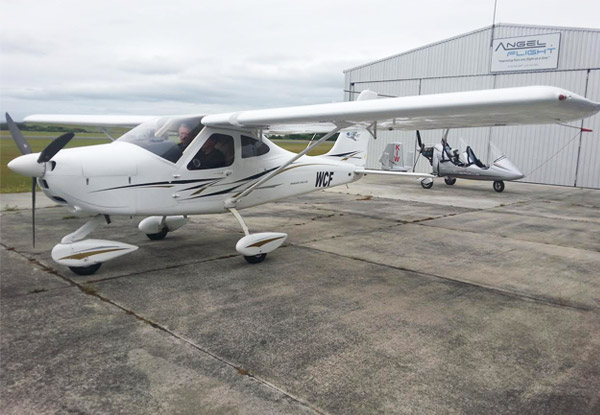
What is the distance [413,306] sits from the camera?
15.0 ft

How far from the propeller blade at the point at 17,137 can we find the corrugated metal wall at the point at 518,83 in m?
19.6

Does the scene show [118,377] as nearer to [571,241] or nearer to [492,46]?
[571,241]

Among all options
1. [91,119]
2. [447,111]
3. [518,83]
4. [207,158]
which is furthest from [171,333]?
[518,83]

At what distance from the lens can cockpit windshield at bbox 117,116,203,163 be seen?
5773mm

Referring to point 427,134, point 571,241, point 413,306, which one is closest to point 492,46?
point 427,134

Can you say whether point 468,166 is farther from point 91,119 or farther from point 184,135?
point 184,135

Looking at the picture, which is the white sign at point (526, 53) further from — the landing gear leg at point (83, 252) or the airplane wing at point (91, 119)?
the landing gear leg at point (83, 252)

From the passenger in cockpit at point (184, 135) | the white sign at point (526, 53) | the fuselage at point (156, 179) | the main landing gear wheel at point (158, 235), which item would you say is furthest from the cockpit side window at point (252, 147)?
the white sign at point (526, 53)

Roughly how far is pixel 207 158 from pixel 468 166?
12.9 metres

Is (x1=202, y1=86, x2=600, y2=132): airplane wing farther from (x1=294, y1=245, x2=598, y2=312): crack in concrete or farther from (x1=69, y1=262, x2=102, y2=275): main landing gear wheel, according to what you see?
(x1=69, y1=262, x2=102, y2=275): main landing gear wheel

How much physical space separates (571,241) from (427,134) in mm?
15497

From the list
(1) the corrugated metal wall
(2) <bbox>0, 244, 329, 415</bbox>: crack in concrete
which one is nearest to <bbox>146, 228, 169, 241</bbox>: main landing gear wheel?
(2) <bbox>0, 244, 329, 415</bbox>: crack in concrete

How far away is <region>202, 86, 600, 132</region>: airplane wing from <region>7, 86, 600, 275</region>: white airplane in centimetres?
1

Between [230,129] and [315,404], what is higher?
[230,129]
